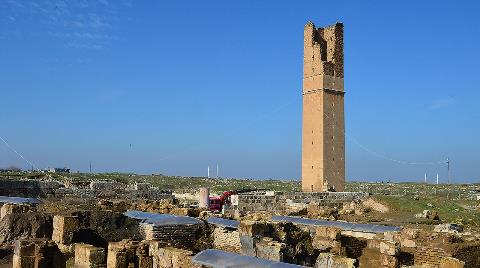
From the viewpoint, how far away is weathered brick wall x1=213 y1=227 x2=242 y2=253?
10.9 metres

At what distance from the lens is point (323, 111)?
98.3 feet

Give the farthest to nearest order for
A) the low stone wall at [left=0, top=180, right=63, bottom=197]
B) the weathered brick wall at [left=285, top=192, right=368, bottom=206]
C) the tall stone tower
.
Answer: the tall stone tower < the weathered brick wall at [left=285, top=192, right=368, bottom=206] < the low stone wall at [left=0, top=180, right=63, bottom=197]

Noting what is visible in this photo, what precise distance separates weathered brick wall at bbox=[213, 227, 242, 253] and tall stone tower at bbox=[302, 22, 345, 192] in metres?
18.5

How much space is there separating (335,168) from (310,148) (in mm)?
1864

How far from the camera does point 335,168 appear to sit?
99.6ft

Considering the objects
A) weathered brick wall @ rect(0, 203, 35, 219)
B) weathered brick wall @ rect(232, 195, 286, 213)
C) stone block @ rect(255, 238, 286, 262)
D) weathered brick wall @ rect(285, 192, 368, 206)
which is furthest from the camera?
weathered brick wall @ rect(285, 192, 368, 206)

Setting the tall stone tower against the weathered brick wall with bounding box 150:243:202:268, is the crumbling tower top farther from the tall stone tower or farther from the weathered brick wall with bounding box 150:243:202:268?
the weathered brick wall with bounding box 150:243:202:268

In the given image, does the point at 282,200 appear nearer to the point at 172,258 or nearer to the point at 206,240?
the point at 206,240

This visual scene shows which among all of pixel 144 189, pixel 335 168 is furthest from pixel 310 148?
pixel 144 189

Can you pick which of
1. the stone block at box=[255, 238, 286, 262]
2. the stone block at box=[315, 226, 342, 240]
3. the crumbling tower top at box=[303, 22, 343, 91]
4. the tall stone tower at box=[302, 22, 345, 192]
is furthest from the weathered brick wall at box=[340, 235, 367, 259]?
the crumbling tower top at box=[303, 22, 343, 91]

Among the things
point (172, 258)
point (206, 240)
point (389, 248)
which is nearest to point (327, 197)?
point (206, 240)

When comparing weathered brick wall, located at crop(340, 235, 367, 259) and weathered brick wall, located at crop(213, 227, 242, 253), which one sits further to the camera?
weathered brick wall, located at crop(340, 235, 367, 259)

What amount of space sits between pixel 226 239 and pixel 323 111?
64.6ft

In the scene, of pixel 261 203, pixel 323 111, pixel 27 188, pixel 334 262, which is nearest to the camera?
pixel 334 262
